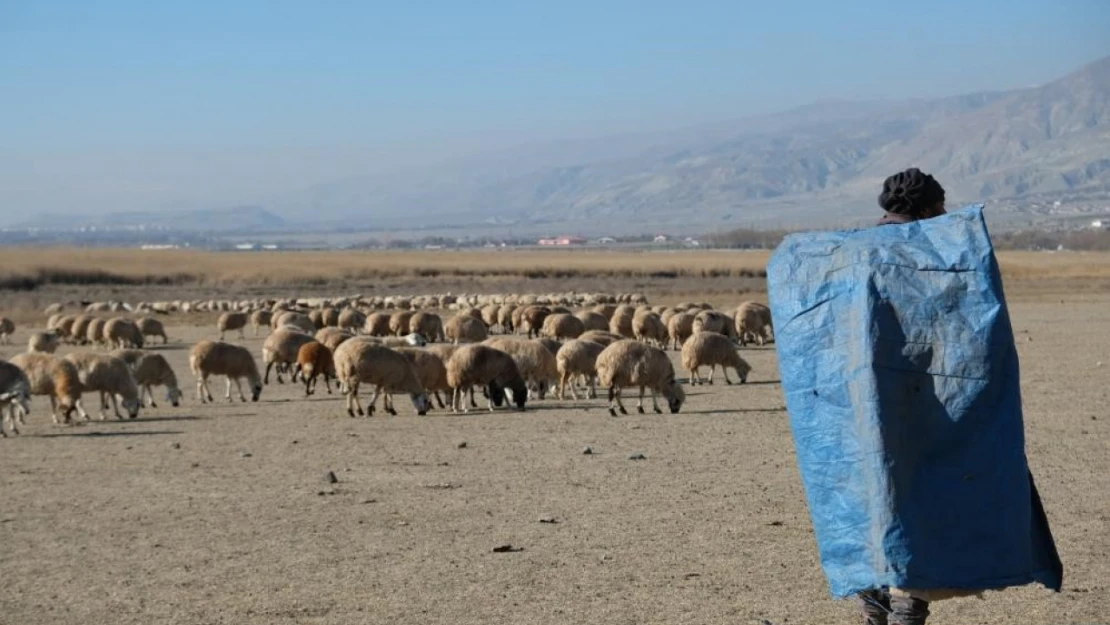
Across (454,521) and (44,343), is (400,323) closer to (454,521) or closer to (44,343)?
(44,343)

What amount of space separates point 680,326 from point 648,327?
1090 mm

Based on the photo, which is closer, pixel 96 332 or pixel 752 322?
pixel 752 322

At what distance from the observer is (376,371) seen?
2128 cm

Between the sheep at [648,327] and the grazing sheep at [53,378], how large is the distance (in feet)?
54.4

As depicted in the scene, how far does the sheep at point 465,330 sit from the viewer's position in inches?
1375

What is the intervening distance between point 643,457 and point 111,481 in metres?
5.89

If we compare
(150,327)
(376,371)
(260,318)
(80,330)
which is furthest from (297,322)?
(376,371)

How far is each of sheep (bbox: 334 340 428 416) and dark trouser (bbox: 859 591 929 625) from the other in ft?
52.2

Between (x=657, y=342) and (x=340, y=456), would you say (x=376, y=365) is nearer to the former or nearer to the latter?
(x=340, y=456)

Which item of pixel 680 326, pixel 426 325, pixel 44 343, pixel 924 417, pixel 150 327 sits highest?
pixel 924 417

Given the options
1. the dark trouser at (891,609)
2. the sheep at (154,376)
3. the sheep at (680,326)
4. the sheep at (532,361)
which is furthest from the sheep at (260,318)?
the dark trouser at (891,609)

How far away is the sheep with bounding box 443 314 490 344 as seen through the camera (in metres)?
34.9

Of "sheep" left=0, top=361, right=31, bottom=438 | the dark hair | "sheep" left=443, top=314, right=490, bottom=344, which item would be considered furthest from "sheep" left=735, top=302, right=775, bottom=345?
the dark hair

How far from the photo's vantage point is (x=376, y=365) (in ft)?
69.7
